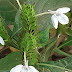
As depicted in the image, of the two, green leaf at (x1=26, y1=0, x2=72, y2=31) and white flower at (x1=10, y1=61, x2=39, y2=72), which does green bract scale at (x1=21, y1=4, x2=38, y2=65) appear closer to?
white flower at (x1=10, y1=61, x2=39, y2=72)

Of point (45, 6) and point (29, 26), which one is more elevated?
point (45, 6)

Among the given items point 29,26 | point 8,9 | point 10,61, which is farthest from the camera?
point 8,9

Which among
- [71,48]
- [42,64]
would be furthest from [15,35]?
[71,48]

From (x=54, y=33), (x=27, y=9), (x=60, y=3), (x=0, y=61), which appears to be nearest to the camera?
(x=27, y=9)

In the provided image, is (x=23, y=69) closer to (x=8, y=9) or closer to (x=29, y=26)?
(x=29, y=26)

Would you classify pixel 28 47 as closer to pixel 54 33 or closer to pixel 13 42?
pixel 13 42

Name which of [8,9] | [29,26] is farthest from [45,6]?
[29,26]

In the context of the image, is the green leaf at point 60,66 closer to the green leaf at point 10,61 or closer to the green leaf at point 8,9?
the green leaf at point 10,61

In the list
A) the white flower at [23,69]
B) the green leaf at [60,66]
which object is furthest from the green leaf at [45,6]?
the white flower at [23,69]

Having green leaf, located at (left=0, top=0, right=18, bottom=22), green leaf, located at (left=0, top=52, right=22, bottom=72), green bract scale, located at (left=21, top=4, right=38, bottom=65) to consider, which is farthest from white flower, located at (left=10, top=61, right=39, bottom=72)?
green leaf, located at (left=0, top=0, right=18, bottom=22)
